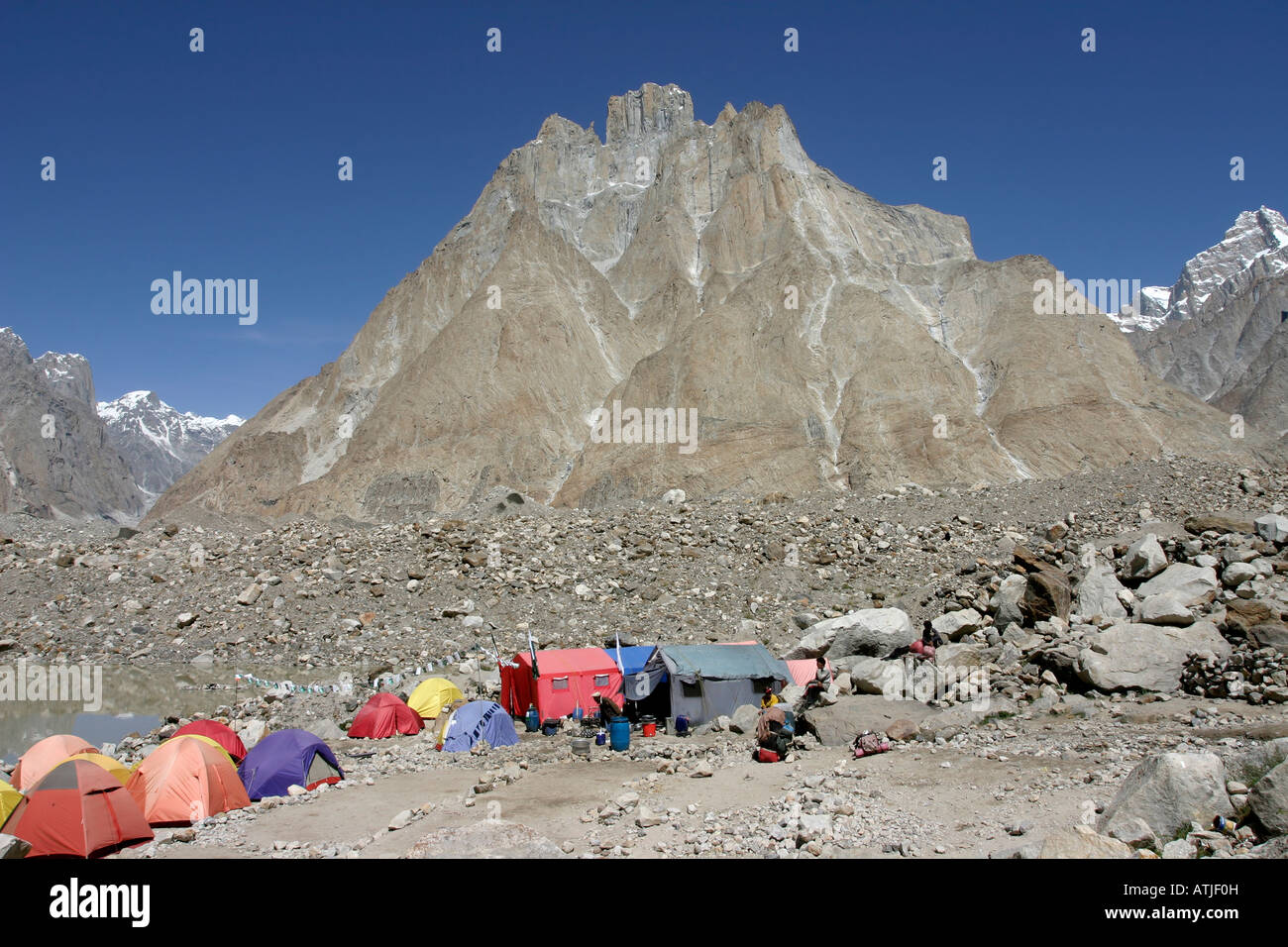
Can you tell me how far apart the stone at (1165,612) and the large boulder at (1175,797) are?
7283 mm

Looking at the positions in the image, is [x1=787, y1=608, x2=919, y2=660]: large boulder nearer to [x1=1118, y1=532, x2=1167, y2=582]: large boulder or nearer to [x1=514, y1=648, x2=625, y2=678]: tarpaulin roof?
[x1=1118, y1=532, x2=1167, y2=582]: large boulder

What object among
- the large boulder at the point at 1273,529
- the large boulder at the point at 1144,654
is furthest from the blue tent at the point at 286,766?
the large boulder at the point at 1273,529

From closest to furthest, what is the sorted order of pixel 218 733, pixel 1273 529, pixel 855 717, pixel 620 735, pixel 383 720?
pixel 855 717
pixel 218 733
pixel 620 735
pixel 1273 529
pixel 383 720

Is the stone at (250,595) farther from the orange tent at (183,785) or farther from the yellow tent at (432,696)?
the orange tent at (183,785)

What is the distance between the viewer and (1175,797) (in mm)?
6805

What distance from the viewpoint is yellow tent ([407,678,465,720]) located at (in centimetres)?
1772

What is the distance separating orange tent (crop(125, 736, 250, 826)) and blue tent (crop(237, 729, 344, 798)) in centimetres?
48

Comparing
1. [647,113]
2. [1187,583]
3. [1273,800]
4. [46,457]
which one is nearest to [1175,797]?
[1273,800]

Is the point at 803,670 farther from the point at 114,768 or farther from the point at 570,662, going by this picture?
the point at 114,768

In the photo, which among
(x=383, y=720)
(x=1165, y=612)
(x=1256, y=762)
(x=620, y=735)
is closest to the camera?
(x=1256, y=762)

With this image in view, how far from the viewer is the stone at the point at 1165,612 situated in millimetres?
13422

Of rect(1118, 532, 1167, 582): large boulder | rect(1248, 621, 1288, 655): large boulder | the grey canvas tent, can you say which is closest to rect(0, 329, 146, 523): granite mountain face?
the grey canvas tent

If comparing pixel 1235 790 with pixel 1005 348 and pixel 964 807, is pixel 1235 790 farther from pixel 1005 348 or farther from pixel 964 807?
pixel 1005 348

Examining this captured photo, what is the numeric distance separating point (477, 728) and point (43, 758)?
677 centimetres
